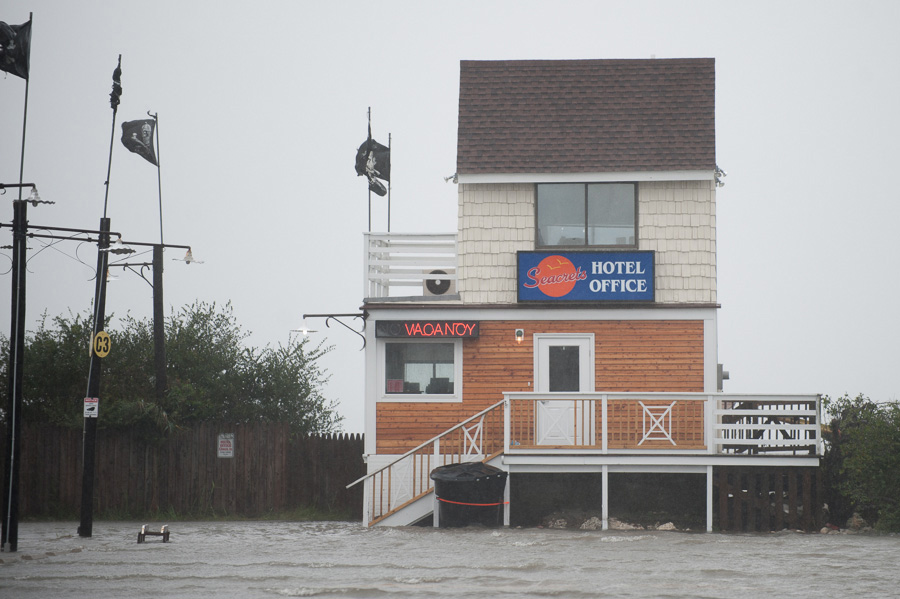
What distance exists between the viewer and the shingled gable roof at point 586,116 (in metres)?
21.5

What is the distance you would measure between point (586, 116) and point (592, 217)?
83.9 inches

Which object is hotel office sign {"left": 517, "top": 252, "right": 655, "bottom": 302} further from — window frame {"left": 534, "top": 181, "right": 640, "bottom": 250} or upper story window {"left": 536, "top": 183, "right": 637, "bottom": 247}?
upper story window {"left": 536, "top": 183, "right": 637, "bottom": 247}

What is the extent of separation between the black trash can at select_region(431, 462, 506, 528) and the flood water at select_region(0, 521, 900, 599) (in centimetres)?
40

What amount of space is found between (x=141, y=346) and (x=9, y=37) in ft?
46.6

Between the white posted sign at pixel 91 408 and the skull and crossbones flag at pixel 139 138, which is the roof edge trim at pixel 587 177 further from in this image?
the skull and crossbones flag at pixel 139 138

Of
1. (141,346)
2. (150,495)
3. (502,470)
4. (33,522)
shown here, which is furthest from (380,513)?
(141,346)

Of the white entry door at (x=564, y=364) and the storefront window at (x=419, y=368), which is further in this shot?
the storefront window at (x=419, y=368)

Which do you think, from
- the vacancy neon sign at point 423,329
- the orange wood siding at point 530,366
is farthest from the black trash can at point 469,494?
the vacancy neon sign at point 423,329

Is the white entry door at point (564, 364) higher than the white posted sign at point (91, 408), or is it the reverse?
the white entry door at point (564, 364)

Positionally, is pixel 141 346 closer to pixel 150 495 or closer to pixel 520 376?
pixel 150 495

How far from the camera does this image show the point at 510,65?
2308cm

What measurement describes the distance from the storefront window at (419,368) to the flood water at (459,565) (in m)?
3.13

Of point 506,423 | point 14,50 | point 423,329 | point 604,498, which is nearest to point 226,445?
point 423,329

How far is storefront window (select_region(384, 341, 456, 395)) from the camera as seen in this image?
21266 mm
